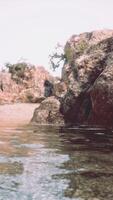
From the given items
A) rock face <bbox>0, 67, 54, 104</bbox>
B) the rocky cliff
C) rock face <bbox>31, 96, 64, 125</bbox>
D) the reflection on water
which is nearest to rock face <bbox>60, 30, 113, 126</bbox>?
the rocky cliff

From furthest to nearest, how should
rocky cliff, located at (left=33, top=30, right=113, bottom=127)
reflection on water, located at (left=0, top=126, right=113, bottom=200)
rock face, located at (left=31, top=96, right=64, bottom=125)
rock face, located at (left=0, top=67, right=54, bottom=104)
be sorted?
rock face, located at (left=0, top=67, right=54, bottom=104) < rock face, located at (left=31, top=96, right=64, bottom=125) < rocky cliff, located at (left=33, top=30, right=113, bottom=127) < reflection on water, located at (left=0, top=126, right=113, bottom=200)

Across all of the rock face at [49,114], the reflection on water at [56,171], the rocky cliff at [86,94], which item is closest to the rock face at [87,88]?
the rocky cliff at [86,94]

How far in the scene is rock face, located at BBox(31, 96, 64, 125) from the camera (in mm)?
21797

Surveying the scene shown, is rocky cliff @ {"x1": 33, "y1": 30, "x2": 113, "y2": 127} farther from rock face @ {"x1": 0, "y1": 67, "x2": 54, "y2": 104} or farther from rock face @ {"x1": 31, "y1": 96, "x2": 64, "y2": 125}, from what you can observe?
rock face @ {"x1": 0, "y1": 67, "x2": 54, "y2": 104}

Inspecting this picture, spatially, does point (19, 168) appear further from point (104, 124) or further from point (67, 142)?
point (104, 124)

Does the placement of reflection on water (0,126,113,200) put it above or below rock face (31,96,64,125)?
above

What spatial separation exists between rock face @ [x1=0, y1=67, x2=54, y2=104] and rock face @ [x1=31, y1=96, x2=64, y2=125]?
26.7 m

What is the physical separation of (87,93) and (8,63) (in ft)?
133

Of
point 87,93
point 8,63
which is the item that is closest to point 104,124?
point 87,93

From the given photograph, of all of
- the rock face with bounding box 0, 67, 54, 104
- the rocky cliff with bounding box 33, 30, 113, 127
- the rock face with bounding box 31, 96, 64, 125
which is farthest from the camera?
the rock face with bounding box 0, 67, 54, 104

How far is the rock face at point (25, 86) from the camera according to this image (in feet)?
169

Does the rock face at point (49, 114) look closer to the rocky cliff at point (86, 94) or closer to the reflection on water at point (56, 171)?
the rocky cliff at point (86, 94)

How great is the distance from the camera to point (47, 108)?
73.4 ft

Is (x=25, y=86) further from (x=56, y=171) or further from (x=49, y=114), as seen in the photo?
(x=56, y=171)
